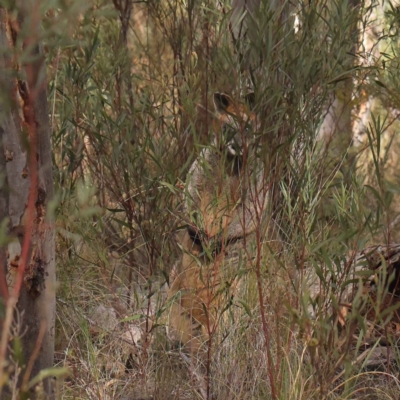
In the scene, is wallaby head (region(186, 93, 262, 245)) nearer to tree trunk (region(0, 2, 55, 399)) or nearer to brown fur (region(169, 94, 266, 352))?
brown fur (region(169, 94, 266, 352))

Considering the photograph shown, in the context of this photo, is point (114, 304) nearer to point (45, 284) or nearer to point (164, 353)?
point (164, 353)

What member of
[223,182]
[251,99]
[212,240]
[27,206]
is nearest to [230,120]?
[251,99]

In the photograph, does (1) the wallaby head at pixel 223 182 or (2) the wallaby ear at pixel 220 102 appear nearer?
(1) the wallaby head at pixel 223 182

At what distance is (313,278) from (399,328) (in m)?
0.43

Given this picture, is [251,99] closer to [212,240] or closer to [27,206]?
[212,240]

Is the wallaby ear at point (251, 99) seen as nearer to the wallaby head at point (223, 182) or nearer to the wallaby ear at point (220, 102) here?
the wallaby head at point (223, 182)

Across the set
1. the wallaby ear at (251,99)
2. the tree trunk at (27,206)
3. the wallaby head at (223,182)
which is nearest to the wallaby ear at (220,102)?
the wallaby head at (223,182)

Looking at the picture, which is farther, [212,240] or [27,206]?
[212,240]

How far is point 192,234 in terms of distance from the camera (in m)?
3.47

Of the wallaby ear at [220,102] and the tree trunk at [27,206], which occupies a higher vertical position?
the wallaby ear at [220,102]

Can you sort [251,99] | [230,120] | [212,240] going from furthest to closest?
1. [230,120]
2. [251,99]
3. [212,240]

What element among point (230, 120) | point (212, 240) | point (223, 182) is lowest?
point (212, 240)

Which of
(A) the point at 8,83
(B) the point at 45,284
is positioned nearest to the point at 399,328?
(B) the point at 45,284

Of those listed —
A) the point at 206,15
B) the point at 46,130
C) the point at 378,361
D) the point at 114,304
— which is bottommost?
the point at 378,361
